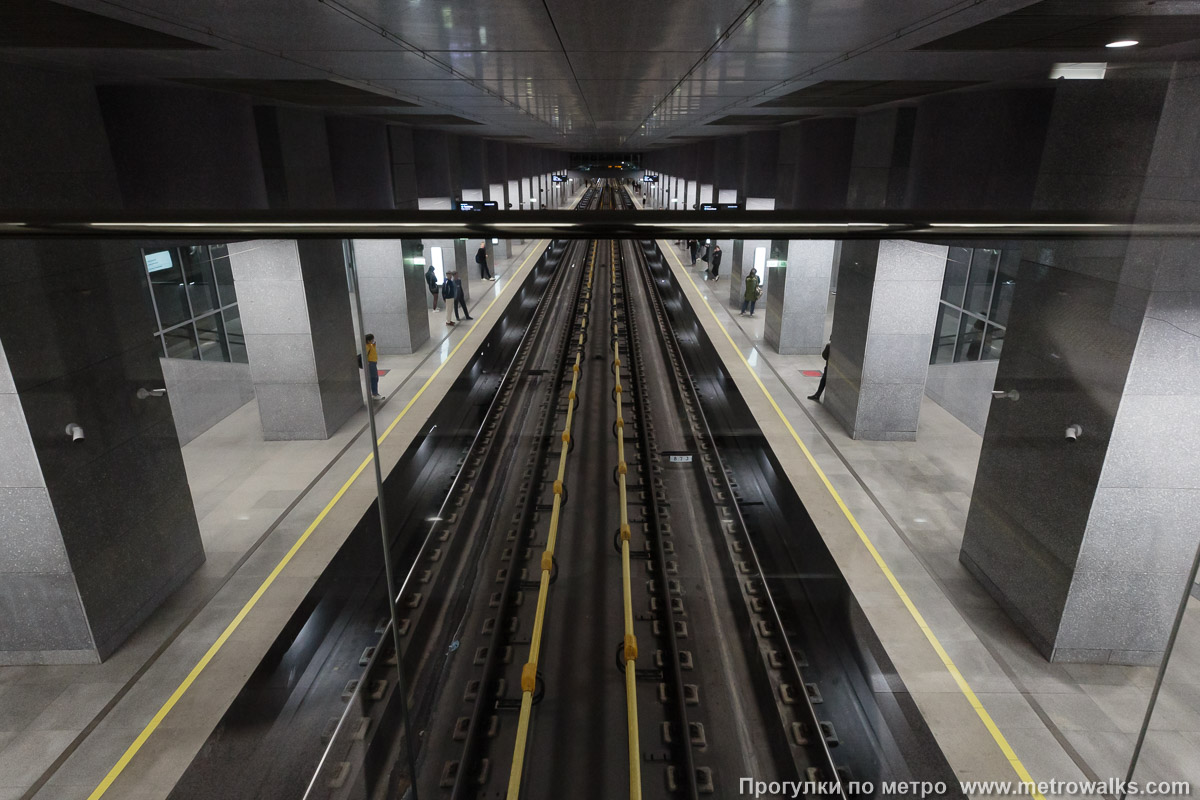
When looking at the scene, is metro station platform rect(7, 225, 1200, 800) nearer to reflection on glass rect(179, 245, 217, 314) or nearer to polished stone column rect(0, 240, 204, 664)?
polished stone column rect(0, 240, 204, 664)

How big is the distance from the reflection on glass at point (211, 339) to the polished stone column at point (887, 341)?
8561 millimetres

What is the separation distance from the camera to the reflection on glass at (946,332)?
6783 millimetres

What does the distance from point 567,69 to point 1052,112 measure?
4.16 meters

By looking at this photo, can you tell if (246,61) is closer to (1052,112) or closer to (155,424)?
(155,424)

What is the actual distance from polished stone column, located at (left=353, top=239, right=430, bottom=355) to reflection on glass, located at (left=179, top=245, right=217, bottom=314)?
1.58 ft

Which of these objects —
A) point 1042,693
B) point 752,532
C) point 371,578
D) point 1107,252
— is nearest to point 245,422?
point 371,578

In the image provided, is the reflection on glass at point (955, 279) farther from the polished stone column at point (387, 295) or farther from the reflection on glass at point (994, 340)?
the polished stone column at point (387, 295)

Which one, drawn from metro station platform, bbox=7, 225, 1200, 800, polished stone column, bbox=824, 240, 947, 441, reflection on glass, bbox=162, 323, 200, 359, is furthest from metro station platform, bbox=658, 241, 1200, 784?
reflection on glass, bbox=162, 323, 200, 359

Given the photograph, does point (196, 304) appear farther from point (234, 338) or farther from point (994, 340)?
point (994, 340)

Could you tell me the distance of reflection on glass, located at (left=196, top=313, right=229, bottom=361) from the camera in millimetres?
2363

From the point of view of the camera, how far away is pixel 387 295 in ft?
10.7

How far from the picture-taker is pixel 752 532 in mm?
7145

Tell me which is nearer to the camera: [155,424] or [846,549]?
[155,424]

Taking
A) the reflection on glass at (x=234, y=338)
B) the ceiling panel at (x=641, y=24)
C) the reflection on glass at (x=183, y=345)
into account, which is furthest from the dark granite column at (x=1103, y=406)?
the reflection on glass at (x=183, y=345)
